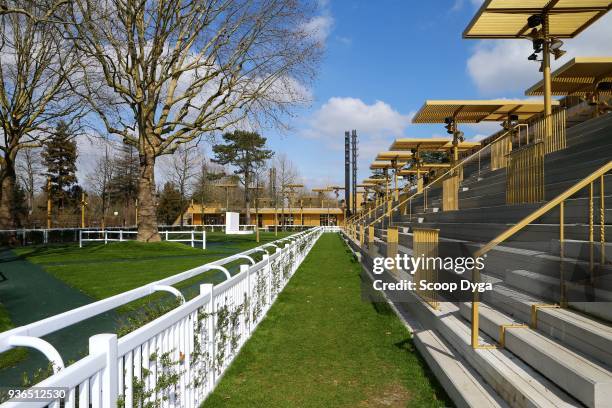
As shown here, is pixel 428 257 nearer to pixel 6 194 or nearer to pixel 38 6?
pixel 38 6

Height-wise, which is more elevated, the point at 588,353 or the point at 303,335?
the point at 588,353

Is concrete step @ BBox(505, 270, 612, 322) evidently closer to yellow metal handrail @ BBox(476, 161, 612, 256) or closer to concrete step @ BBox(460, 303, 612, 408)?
concrete step @ BBox(460, 303, 612, 408)

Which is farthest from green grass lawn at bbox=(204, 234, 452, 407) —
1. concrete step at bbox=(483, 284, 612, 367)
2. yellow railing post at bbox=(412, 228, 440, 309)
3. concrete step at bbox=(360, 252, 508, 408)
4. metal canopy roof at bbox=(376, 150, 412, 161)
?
metal canopy roof at bbox=(376, 150, 412, 161)

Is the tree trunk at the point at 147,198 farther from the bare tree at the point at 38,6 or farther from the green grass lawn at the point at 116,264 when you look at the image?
the bare tree at the point at 38,6

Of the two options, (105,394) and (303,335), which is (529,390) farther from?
(303,335)

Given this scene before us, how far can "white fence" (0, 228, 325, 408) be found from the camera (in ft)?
6.72

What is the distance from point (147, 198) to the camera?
21266mm

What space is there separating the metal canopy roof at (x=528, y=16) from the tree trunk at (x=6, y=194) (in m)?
22.2

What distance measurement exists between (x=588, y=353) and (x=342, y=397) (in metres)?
2.09

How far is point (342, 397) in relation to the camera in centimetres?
423

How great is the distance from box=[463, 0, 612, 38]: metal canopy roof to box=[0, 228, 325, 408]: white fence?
28.6 feet

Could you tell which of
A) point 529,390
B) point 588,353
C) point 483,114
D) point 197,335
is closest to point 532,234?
point 588,353

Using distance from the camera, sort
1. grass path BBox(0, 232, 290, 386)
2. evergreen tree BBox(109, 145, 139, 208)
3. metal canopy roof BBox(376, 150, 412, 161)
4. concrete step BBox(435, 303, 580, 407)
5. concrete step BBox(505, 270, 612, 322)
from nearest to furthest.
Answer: concrete step BBox(435, 303, 580, 407) → concrete step BBox(505, 270, 612, 322) → grass path BBox(0, 232, 290, 386) → metal canopy roof BBox(376, 150, 412, 161) → evergreen tree BBox(109, 145, 139, 208)

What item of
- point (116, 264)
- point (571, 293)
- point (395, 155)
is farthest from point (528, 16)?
point (395, 155)
